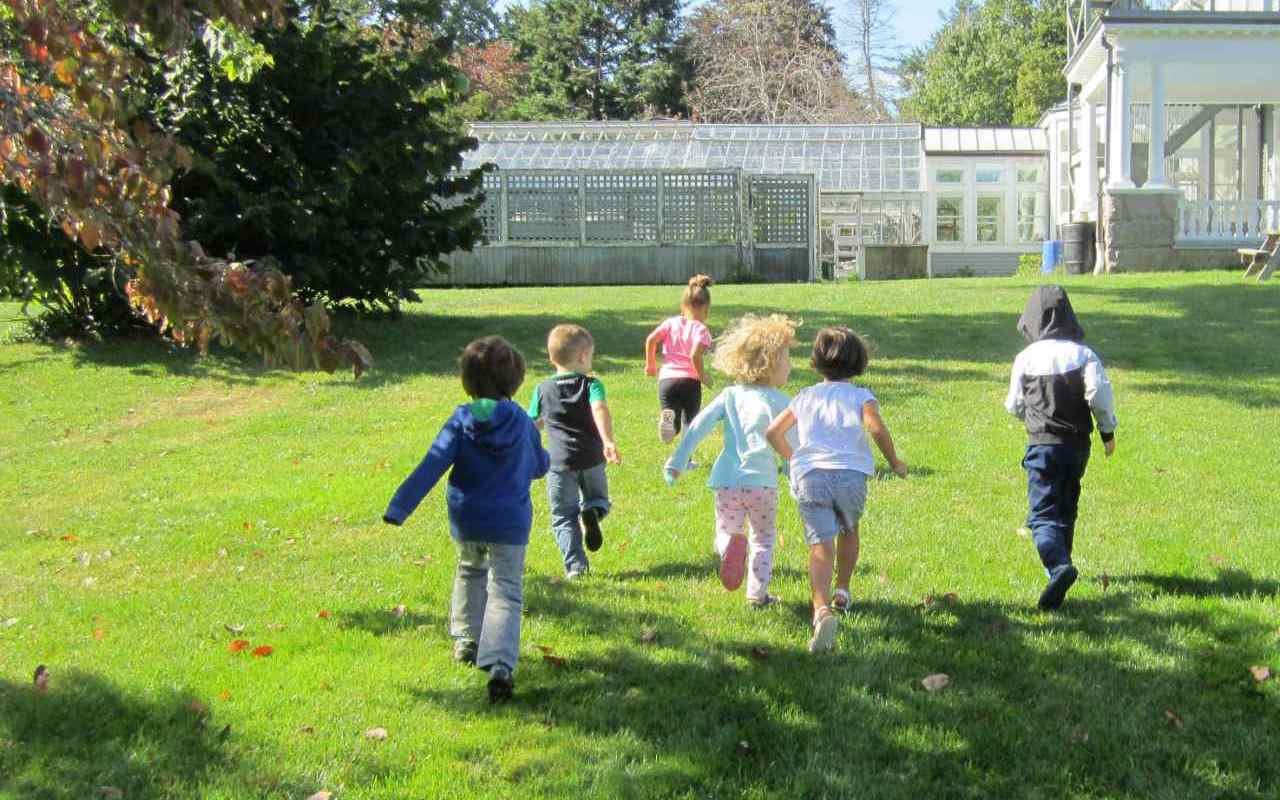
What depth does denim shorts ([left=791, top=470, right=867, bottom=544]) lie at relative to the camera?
5.27 metres

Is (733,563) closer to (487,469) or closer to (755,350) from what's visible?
(755,350)

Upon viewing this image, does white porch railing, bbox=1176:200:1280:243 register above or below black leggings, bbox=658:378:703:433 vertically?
above

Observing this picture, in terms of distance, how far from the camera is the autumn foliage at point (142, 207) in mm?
4078

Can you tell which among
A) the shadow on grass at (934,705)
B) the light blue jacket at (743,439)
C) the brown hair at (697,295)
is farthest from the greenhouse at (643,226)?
the shadow on grass at (934,705)

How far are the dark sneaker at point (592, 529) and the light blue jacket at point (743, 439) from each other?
0.86 metres

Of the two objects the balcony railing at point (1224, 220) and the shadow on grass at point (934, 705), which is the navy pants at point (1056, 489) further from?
the balcony railing at point (1224, 220)

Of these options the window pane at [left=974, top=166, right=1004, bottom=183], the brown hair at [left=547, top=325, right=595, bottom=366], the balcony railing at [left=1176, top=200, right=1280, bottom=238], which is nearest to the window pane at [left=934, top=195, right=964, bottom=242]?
the window pane at [left=974, top=166, right=1004, bottom=183]

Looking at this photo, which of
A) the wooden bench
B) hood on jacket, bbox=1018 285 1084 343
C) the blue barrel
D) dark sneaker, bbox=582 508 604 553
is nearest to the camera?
hood on jacket, bbox=1018 285 1084 343

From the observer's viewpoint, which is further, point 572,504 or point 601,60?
point 601,60

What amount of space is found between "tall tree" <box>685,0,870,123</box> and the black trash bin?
2489 cm

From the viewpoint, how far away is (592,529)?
250 inches

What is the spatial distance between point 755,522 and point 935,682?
1.24m

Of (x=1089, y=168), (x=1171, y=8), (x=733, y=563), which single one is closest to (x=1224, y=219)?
(x=1089, y=168)

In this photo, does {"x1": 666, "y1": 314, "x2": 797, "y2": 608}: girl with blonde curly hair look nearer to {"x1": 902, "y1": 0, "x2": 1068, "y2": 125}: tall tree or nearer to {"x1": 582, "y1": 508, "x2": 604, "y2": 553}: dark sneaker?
{"x1": 582, "y1": 508, "x2": 604, "y2": 553}: dark sneaker
